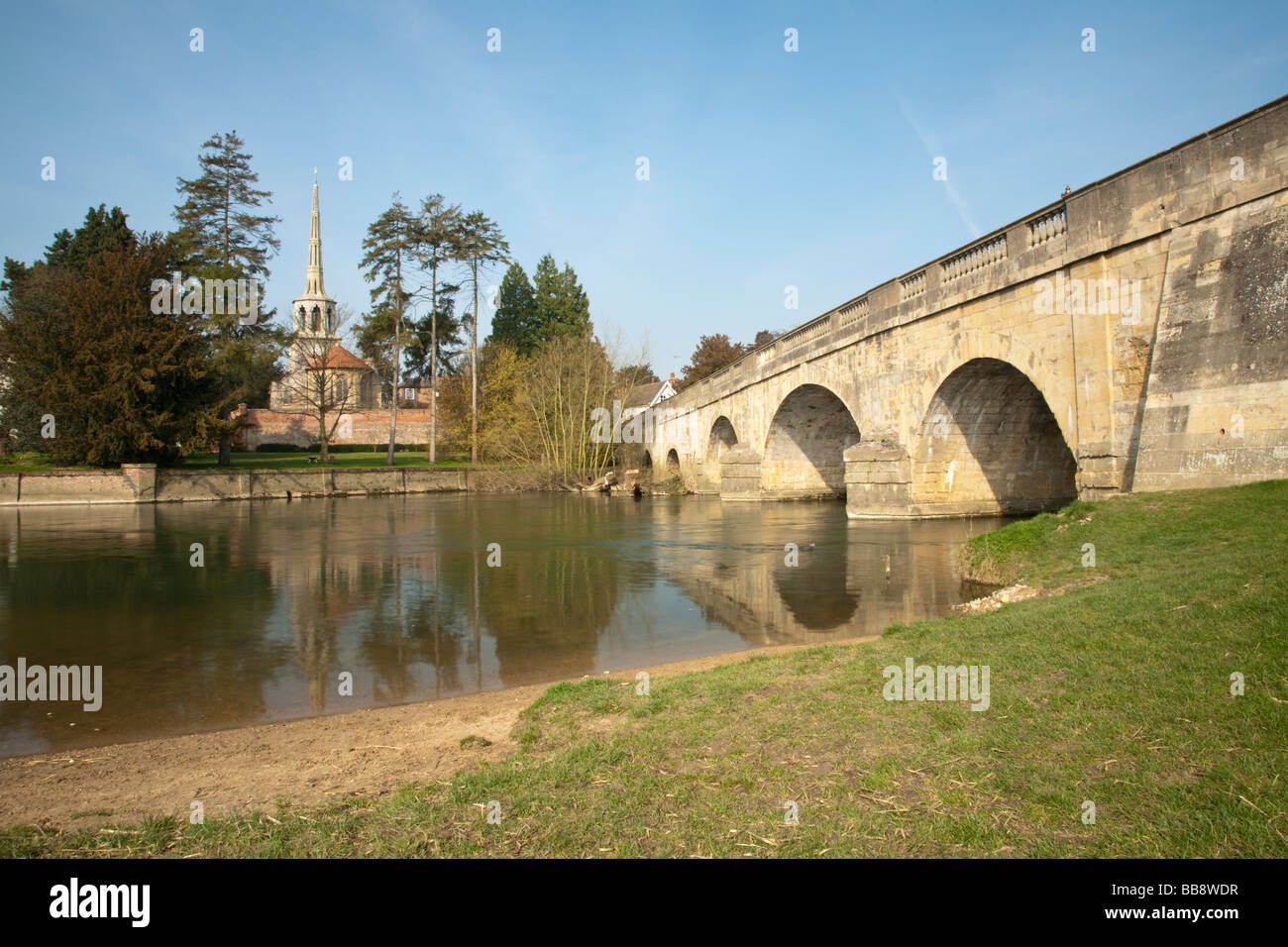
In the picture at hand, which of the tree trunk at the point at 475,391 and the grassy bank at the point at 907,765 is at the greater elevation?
the tree trunk at the point at 475,391

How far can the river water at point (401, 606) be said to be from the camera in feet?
26.1

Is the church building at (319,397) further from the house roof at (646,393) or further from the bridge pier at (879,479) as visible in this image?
the bridge pier at (879,479)

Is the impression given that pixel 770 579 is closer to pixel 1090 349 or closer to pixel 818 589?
pixel 818 589

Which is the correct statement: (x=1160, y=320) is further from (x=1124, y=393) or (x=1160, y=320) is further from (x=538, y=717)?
(x=538, y=717)

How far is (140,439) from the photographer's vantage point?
37531 millimetres

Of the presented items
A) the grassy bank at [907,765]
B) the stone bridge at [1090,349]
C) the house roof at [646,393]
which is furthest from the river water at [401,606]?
the house roof at [646,393]

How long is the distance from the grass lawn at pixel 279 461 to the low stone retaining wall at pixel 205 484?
4.28ft

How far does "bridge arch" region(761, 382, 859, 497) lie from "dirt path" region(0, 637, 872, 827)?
24.6m

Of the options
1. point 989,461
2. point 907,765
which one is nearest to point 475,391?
point 989,461

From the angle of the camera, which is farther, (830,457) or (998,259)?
(830,457)

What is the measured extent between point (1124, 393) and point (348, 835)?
44.1ft

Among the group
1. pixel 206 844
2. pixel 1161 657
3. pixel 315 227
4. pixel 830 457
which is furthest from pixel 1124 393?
pixel 315 227

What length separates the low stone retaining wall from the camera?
36.0m

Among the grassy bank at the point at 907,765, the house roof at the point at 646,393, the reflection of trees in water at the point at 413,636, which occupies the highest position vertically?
the house roof at the point at 646,393
